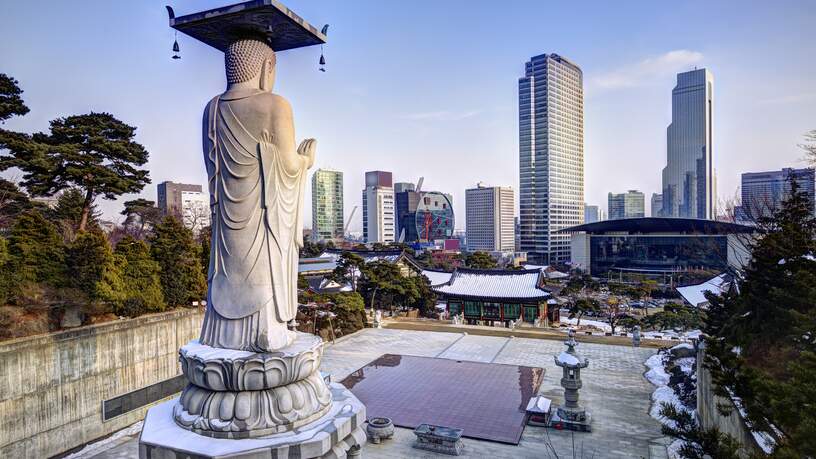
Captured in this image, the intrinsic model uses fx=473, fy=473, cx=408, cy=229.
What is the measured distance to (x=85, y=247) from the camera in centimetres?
1212

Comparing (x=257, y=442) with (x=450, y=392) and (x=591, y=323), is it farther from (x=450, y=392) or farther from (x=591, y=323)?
(x=591, y=323)

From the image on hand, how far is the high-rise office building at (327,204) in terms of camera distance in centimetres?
11601

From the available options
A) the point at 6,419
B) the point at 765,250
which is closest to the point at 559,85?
the point at 765,250

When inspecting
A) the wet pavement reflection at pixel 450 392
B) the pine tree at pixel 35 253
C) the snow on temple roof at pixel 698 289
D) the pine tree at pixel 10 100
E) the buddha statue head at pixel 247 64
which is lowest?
the wet pavement reflection at pixel 450 392

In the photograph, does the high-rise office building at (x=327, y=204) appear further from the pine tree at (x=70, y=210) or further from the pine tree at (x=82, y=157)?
the pine tree at (x=82, y=157)

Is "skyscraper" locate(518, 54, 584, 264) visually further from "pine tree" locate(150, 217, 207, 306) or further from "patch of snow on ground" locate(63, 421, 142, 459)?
"patch of snow on ground" locate(63, 421, 142, 459)

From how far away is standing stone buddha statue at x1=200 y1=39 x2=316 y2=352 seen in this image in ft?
18.2

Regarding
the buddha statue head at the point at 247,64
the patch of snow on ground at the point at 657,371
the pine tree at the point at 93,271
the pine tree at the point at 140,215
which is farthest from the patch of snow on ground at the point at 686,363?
the pine tree at the point at 140,215

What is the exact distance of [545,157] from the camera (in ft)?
249

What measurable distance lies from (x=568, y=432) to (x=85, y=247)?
12843mm

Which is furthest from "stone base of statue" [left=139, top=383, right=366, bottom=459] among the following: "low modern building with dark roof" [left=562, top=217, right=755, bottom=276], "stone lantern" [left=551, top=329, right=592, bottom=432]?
"low modern building with dark roof" [left=562, top=217, right=755, bottom=276]

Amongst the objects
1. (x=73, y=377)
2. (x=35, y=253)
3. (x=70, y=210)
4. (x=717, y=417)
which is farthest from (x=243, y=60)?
(x=70, y=210)

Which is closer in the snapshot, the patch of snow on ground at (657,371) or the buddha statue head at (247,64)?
the buddha statue head at (247,64)

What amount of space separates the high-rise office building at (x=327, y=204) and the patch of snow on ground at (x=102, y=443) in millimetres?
103326
